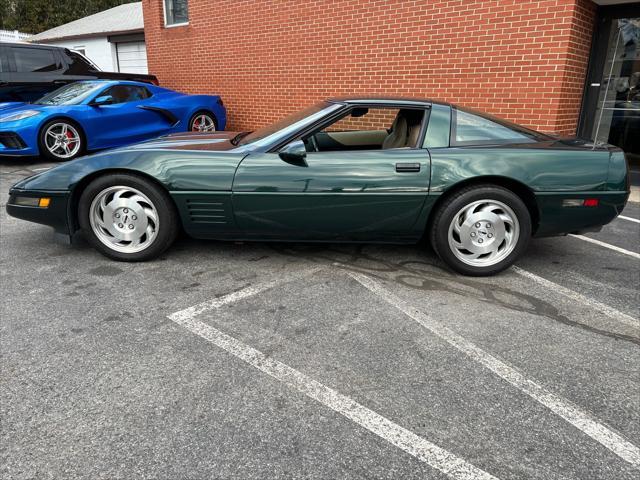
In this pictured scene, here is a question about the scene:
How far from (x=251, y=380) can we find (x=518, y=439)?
1130 mm

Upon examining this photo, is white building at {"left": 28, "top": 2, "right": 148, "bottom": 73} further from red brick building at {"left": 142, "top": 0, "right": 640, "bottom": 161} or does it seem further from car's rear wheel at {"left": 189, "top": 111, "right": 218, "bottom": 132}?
car's rear wheel at {"left": 189, "top": 111, "right": 218, "bottom": 132}

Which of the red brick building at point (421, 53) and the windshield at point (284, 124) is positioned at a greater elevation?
the red brick building at point (421, 53)

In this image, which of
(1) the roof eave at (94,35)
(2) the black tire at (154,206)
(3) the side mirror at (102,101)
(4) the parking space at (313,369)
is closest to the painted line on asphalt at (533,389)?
(4) the parking space at (313,369)

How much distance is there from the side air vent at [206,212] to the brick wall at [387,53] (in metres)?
4.63

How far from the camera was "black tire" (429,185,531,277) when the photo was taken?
3.37 meters

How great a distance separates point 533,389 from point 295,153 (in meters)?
1.96

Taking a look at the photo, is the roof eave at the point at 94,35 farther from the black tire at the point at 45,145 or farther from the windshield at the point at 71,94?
the black tire at the point at 45,145

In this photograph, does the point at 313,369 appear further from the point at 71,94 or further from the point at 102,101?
the point at 71,94

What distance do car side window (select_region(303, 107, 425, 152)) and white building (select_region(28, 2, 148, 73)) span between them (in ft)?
42.7

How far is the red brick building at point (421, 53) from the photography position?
20.0ft

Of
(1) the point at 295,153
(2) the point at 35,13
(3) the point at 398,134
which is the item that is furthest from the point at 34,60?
(2) the point at 35,13

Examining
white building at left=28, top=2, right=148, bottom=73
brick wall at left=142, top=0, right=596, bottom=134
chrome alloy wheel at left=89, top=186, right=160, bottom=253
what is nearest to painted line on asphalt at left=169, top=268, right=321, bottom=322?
chrome alloy wheel at left=89, top=186, right=160, bottom=253

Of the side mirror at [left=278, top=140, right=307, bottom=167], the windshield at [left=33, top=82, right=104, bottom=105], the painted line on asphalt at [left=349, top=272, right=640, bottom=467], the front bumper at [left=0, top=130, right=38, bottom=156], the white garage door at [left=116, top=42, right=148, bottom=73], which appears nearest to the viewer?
the painted line on asphalt at [left=349, top=272, right=640, bottom=467]

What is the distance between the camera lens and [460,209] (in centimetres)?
338
